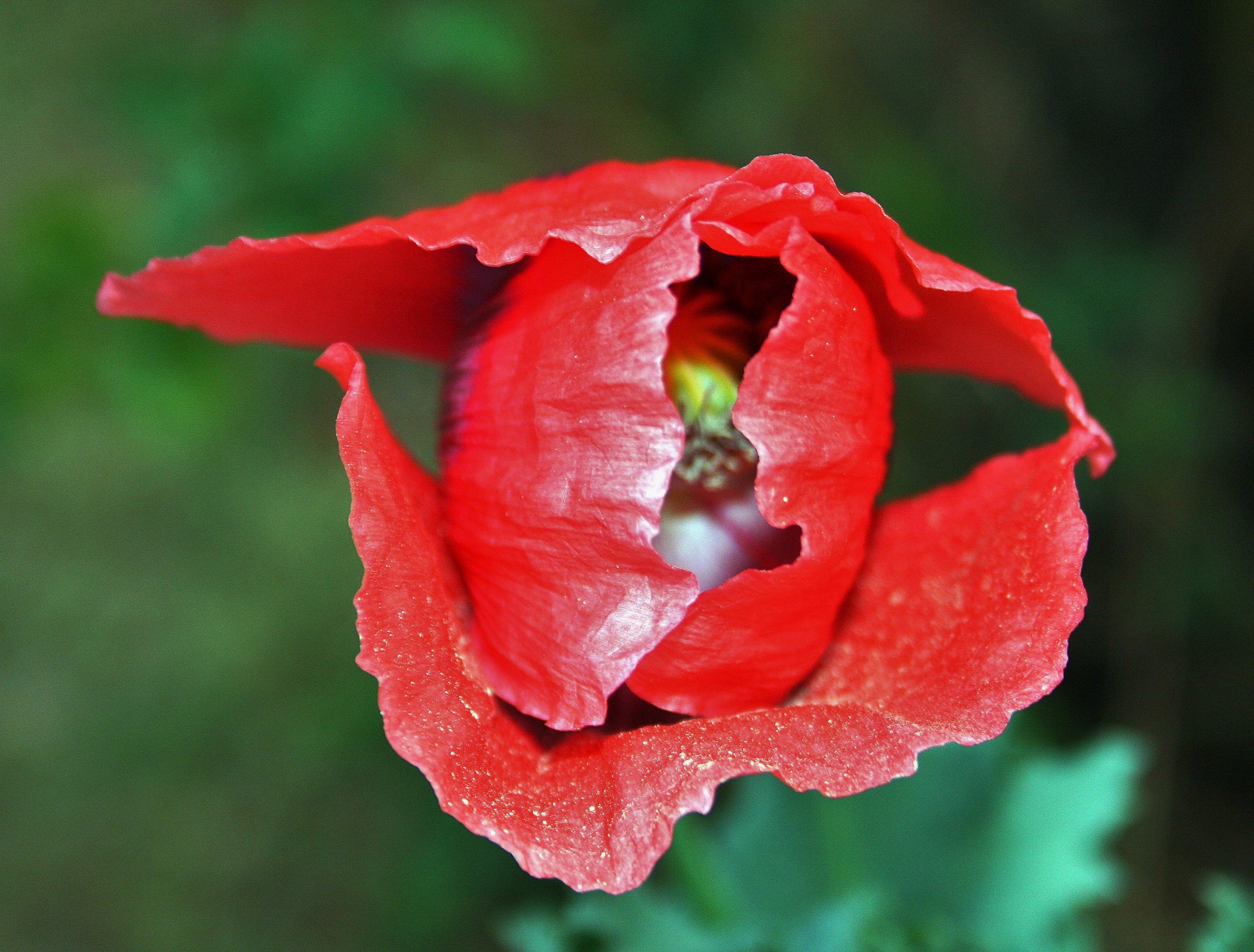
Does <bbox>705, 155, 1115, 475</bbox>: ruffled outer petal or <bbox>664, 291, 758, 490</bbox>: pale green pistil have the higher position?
<bbox>705, 155, 1115, 475</bbox>: ruffled outer petal

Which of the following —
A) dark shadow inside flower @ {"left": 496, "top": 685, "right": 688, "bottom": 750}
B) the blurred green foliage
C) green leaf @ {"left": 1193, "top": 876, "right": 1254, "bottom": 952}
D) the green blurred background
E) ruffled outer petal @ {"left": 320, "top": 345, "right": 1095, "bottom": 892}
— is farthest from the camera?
the green blurred background

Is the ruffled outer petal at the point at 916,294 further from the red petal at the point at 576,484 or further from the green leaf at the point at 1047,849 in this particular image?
the green leaf at the point at 1047,849

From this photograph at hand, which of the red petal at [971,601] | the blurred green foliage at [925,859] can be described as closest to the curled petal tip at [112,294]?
the red petal at [971,601]

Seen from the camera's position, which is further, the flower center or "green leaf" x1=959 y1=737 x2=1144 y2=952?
"green leaf" x1=959 y1=737 x2=1144 y2=952

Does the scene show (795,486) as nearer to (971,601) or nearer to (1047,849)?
(971,601)

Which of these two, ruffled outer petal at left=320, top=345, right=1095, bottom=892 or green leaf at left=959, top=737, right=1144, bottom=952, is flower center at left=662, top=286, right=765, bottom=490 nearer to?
ruffled outer petal at left=320, top=345, right=1095, bottom=892

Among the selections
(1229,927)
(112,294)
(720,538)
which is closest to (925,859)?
(1229,927)

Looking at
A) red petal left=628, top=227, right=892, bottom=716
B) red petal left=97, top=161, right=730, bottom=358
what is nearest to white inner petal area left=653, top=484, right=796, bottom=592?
red petal left=628, top=227, right=892, bottom=716

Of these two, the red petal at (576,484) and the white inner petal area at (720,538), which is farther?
the white inner petal area at (720,538)
